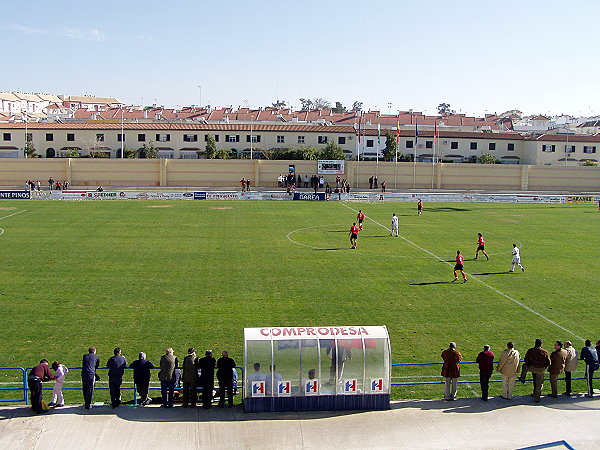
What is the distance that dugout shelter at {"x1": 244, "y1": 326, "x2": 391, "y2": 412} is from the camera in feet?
46.3

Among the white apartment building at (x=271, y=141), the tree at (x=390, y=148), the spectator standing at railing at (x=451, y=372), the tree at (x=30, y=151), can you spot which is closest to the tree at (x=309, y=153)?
the white apartment building at (x=271, y=141)

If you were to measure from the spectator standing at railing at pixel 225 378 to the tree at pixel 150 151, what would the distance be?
78960 millimetres

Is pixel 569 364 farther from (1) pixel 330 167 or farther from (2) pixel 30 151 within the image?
(2) pixel 30 151

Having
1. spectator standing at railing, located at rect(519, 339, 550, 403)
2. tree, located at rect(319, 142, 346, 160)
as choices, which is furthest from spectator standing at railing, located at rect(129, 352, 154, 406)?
tree, located at rect(319, 142, 346, 160)

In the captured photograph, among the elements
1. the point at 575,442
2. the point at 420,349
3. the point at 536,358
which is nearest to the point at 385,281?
the point at 420,349

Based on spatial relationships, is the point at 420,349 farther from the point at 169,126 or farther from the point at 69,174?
the point at 169,126

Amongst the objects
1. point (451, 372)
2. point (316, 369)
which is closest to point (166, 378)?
point (316, 369)

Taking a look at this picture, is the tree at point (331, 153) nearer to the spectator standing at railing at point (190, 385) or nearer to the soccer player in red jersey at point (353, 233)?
the soccer player in red jersey at point (353, 233)

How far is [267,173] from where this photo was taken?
81.0 m

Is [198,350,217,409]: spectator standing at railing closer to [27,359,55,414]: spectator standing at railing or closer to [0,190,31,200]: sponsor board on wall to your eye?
[27,359,55,414]: spectator standing at railing

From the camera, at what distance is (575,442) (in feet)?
41.9

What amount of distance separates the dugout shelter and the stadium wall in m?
67.0

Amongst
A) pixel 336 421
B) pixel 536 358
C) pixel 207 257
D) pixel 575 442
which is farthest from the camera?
pixel 207 257

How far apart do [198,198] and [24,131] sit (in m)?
38.0
